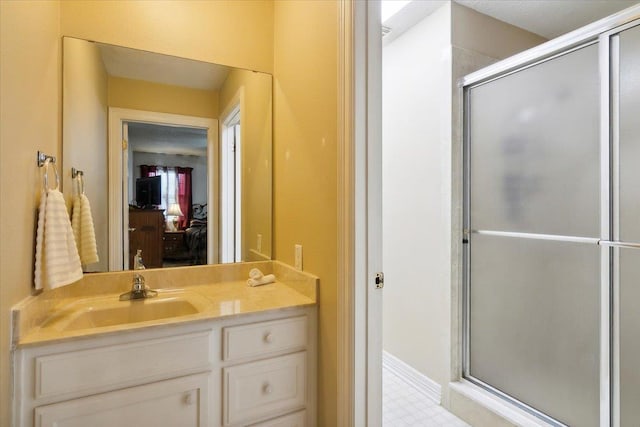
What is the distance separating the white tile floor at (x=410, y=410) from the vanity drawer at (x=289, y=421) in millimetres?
689

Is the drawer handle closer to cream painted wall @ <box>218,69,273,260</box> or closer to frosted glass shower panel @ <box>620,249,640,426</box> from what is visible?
cream painted wall @ <box>218,69,273,260</box>

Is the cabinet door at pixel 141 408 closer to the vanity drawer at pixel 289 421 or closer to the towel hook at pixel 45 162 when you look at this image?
the vanity drawer at pixel 289 421

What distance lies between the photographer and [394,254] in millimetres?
2535

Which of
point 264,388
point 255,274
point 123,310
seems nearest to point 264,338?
point 264,388

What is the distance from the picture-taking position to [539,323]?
1768 millimetres

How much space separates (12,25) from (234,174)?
1072mm

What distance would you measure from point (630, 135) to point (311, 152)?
1352 mm

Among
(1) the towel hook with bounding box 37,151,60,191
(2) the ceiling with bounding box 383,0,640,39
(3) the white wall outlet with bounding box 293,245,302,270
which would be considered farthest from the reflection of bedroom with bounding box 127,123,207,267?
(2) the ceiling with bounding box 383,0,640,39

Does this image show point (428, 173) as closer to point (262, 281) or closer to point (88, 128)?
point (262, 281)

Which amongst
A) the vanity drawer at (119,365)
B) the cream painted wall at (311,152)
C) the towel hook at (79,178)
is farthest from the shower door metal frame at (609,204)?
the towel hook at (79,178)

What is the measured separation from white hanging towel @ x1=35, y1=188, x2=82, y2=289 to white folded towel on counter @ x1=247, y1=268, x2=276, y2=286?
0.76 m

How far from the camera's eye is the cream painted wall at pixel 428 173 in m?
2.07

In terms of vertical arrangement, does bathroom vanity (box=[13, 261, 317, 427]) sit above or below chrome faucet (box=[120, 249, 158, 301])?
below

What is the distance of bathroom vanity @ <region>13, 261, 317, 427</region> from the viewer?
1.09 metres
